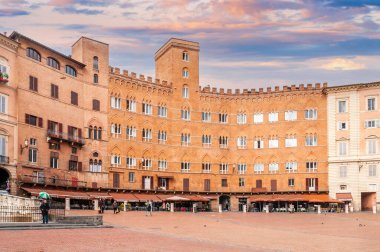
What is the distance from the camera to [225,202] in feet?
277

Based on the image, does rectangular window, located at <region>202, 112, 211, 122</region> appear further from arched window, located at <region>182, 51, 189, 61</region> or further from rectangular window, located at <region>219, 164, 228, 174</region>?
arched window, located at <region>182, 51, 189, 61</region>

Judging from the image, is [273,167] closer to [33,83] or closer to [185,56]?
[185,56]

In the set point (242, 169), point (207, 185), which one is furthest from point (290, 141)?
point (207, 185)

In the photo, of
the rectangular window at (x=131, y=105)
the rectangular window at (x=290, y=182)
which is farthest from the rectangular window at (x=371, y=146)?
the rectangular window at (x=131, y=105)

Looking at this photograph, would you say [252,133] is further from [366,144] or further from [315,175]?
[366,144]

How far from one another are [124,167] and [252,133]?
2163 centimetres

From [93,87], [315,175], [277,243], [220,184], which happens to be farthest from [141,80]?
[277,243]

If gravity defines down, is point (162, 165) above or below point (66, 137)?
below

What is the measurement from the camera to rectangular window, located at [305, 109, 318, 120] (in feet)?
269

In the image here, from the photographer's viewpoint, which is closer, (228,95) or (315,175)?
(315,175)

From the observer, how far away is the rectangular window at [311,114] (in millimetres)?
82125

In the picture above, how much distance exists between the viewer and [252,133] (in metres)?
84.8

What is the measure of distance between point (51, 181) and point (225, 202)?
30345 millimetres

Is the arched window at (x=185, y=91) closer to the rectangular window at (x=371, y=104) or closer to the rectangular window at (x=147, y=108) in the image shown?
the rectangular window at (x=147, y=108)
